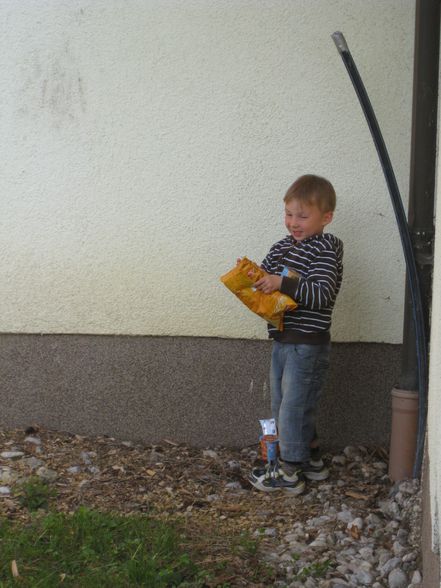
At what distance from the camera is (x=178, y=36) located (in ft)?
13.1

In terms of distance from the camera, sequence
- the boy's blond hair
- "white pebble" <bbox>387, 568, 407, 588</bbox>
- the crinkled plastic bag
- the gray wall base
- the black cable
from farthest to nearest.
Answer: the gray wall base < the boy's blond hair < the crinkled plastic bag < the black cable < "white pebble" <bbox>387, 568, 407, 588</bbox>

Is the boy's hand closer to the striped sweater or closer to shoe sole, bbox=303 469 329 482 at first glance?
the striped sweater

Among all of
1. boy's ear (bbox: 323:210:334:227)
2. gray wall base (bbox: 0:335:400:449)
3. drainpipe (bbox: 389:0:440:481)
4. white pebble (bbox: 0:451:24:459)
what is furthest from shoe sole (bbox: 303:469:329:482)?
white pebble (bbox: 0:451:24:459)

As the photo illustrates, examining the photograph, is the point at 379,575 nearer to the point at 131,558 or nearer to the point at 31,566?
the point at 131,558

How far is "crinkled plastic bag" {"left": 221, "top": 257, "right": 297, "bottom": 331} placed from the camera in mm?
3520

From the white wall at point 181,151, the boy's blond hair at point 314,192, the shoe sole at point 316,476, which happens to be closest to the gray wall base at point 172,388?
the white wall at point 181,151

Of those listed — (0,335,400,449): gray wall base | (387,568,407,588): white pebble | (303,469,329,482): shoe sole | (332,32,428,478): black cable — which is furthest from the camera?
(0,335,400,449): gray wall base

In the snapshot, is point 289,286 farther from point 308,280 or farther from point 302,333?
point 302,333

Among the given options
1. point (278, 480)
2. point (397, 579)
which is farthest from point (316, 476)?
point (397, 579)

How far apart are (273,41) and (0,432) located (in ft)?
7.85

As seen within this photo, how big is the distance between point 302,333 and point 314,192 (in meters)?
0.63

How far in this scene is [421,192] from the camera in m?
3.47

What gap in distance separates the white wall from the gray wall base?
9 cm

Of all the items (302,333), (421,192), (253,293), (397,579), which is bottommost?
(397,579)
